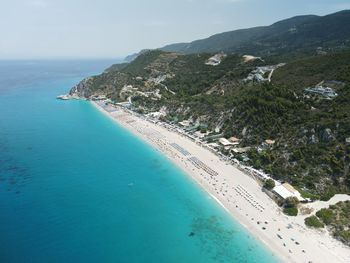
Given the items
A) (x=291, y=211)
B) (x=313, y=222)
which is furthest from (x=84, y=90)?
(x=313, y=222)

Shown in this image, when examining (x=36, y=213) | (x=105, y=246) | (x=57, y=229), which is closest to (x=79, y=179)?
(x=36, y=213)

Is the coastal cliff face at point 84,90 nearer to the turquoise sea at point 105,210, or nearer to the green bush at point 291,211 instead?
the turquoise sea at point 105,210

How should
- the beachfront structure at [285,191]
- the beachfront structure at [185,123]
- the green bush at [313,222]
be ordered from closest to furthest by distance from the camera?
the green bush at [313,222] → the beachfront structure at [285,191] → the beachfront structure at [185,123]

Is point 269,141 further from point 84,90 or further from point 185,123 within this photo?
point 84,90

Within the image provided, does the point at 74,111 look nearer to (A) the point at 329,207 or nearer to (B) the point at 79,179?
(B) the point at 79,179

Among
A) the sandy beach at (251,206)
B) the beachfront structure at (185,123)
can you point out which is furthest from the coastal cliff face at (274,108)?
the sandy beach at (251,206)

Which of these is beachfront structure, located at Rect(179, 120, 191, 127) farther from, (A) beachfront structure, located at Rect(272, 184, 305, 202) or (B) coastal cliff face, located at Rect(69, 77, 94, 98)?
(B) coastal cliff face, located at Rect(69, 77, 94, 98)
